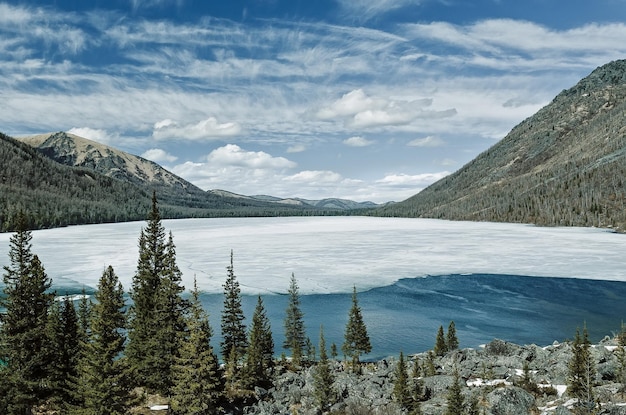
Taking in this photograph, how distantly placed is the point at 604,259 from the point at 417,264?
1508 inches

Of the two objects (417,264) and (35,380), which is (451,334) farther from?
(417,264)

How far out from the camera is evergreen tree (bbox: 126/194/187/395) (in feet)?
113

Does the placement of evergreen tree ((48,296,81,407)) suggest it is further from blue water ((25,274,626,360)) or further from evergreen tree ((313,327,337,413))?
evergreen tree ((313,327,337,413))

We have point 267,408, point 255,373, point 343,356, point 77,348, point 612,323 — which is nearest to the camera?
point 267,408

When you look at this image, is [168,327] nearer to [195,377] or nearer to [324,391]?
[195,377]

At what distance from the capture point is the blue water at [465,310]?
4959cm

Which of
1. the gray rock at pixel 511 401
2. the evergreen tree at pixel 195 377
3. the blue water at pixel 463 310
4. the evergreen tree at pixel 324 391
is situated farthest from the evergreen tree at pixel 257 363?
the gray rock at pixel 511 401

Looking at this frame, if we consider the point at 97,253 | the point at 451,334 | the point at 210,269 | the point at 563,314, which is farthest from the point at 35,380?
the point at 97,253

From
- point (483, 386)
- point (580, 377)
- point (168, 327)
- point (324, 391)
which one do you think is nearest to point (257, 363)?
point (168, 327)

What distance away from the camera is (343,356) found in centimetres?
4788

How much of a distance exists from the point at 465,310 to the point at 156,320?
140ft

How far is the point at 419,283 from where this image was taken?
77.1 metres

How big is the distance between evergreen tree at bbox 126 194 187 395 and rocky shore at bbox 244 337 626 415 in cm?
795

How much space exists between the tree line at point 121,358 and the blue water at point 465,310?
972cm
